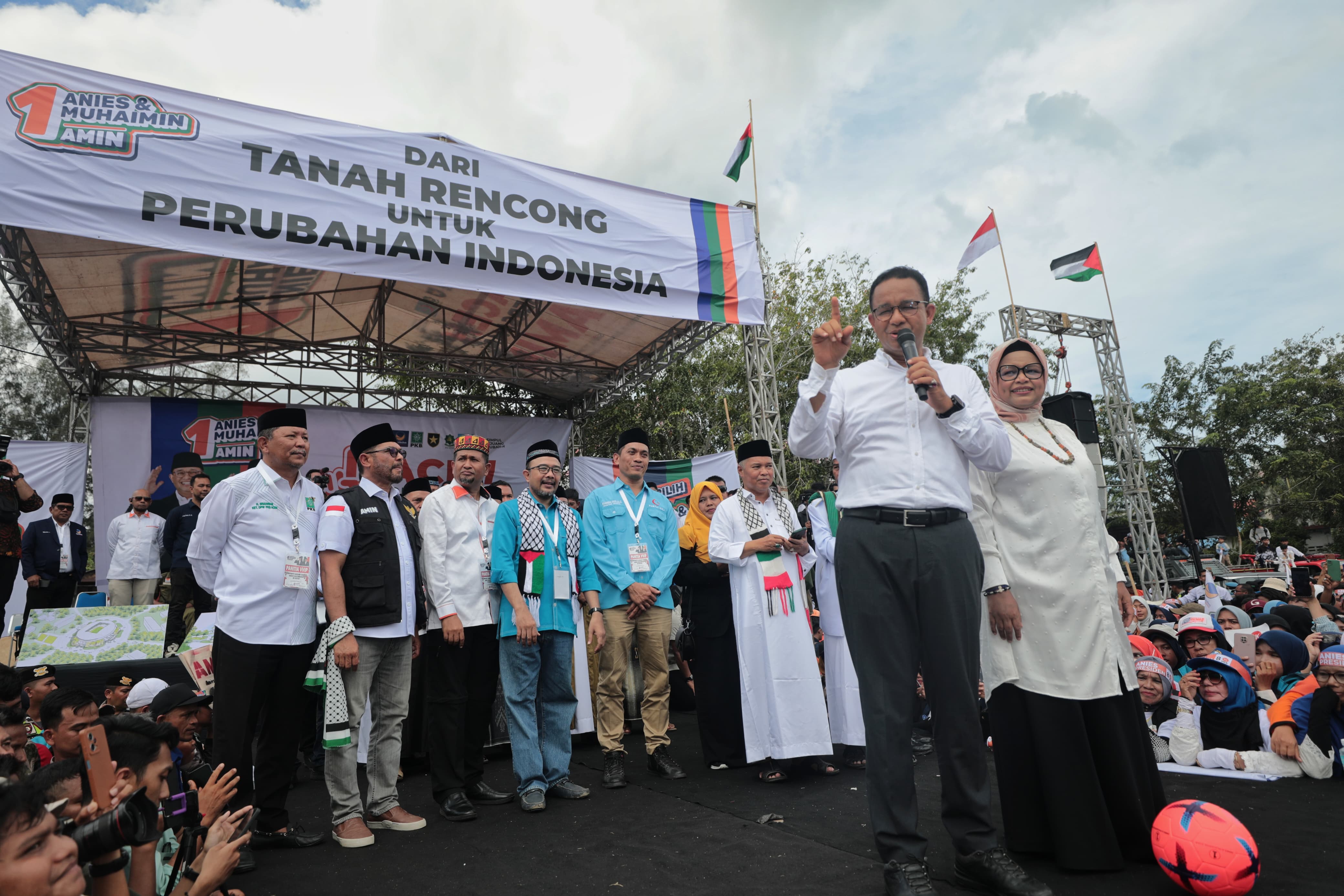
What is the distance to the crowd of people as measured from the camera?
2352 millimetres

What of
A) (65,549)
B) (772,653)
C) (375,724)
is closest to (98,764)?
(375,724)

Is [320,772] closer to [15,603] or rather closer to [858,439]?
[858,439]

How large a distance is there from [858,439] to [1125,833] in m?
1.55

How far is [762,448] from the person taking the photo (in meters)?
4.54

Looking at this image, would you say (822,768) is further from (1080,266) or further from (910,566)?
(1080,266)

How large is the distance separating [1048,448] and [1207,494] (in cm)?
997

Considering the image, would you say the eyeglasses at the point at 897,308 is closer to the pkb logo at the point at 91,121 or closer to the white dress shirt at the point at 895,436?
the white dress shirt at the point at 895,436

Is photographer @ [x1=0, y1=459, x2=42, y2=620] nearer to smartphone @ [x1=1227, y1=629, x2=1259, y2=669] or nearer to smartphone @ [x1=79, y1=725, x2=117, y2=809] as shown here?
smartphone @ [x1=79, y1=725, x2=117, y2=809]

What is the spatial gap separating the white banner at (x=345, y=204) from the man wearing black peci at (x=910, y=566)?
15.5 ft

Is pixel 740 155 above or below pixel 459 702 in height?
above

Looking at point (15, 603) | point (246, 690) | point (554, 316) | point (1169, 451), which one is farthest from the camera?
point (1169, 451)

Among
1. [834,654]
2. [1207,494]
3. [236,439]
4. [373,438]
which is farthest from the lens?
[1207,494]

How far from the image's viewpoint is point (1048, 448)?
2791mm

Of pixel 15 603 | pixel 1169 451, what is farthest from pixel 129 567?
pixel 1169 451
